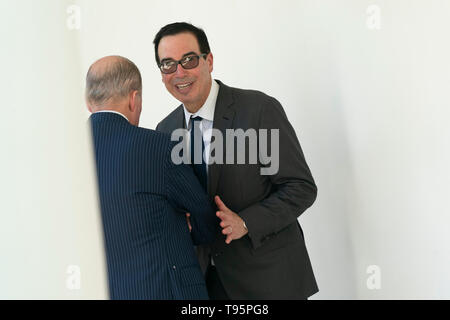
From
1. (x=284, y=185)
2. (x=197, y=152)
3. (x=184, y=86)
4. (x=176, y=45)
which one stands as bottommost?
(x=284, y=185)

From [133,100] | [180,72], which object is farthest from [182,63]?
[133,100]

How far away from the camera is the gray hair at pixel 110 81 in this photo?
156cm

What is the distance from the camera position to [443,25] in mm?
2000

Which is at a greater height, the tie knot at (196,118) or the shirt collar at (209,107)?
the shirt collar at (209,107)

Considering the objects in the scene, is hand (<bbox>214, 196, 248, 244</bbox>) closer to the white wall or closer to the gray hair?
the gray hair

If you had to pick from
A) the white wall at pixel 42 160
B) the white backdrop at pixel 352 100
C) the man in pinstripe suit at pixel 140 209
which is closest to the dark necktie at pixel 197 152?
the man in pinstripe suit at pixel 140 209

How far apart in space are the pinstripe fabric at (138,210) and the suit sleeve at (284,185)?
1.40 feet

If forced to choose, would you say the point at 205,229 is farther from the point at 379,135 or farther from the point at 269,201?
the point at 379,135

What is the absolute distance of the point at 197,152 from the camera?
1.98 m

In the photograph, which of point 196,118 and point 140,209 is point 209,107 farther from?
point 140,209

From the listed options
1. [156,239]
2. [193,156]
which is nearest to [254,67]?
[193,156]

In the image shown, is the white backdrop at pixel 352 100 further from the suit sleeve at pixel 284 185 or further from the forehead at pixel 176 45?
the suit sleeve at pixel 284 185

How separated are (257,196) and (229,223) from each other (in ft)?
0.86

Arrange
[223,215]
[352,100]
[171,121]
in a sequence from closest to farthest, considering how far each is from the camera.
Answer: [223,215], [171,121], [352,100]
